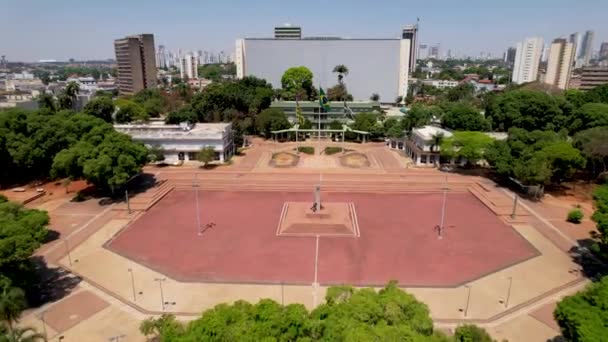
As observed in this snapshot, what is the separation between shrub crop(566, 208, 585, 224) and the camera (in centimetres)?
3262

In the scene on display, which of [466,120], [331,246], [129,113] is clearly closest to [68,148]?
[129,113]

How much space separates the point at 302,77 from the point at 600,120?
5803cm

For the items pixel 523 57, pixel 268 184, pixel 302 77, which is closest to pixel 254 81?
pixel 302 77

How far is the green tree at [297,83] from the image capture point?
86125 mm

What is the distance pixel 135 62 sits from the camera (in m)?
126

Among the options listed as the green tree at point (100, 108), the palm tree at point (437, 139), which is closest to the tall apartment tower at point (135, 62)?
the green tree at point (100, 108)

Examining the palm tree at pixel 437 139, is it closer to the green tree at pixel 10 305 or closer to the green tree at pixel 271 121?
the green tree at pixel 271 121

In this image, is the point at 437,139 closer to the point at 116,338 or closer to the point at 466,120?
the point at 466,120

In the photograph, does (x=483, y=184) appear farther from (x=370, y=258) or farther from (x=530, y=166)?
(x=370, y=258)

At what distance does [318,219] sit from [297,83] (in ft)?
194

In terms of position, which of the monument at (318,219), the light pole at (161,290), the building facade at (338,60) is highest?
the building facade at (338,60)

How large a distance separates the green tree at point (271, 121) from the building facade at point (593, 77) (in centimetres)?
9521

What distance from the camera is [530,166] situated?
3703 cm

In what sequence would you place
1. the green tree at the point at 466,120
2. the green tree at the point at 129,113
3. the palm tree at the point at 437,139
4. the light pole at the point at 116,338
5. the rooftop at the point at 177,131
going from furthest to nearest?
the green tree at the point at 129,113 → the green tree at the point at 466,120 → the rooftop at the point at 177,131 → the palm tree at the point at 437,139 → the light pole at the point at 116,338
